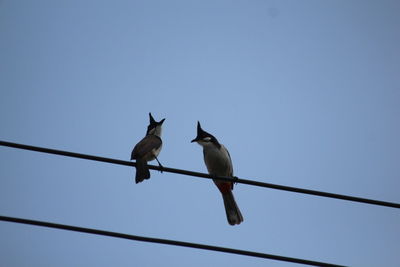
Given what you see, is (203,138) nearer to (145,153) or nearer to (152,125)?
(145,153)

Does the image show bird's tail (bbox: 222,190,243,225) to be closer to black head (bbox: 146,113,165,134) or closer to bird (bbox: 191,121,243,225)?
bird (bbox: 191,121,243,225)

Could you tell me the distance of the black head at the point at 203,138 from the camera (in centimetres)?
841

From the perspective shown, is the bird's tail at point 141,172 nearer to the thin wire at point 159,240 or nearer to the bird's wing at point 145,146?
the bird's wing at point 145,146

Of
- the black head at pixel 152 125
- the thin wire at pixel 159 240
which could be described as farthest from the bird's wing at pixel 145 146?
the thin wire at pixel 159 240

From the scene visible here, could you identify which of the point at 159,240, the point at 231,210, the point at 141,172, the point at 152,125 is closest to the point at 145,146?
the point at 141,172

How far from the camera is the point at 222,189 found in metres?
7.83

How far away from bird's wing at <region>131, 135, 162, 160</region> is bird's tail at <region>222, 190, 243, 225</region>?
4.61 ft

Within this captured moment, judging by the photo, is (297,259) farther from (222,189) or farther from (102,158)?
(222,189)

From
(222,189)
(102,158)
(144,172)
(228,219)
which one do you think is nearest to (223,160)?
(222,189)

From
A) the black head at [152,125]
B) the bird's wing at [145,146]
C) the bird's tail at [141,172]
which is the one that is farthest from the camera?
the black head at [152,125]

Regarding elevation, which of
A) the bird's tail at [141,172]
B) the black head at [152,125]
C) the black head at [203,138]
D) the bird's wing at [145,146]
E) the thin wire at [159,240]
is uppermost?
the black head at [152,125]

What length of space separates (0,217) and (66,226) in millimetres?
530

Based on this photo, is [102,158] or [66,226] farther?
[102,158]

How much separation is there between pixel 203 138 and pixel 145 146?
3.86ft
